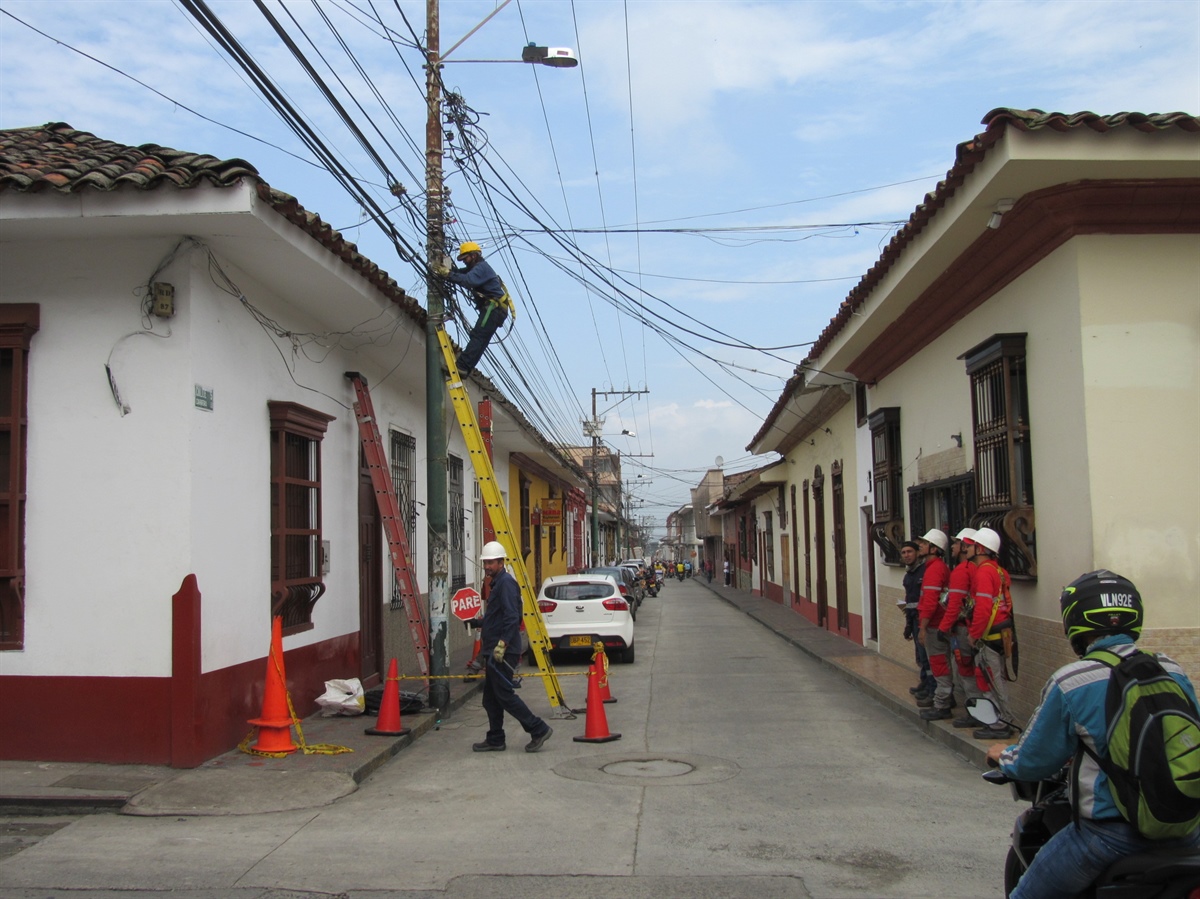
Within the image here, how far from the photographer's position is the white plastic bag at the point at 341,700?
414 inches

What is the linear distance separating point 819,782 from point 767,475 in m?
22.7

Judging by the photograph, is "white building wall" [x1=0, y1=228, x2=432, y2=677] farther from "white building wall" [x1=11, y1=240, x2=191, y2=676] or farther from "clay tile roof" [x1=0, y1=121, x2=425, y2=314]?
"clay tile roof" [x1=0, y1=121, x2=425, y2=314]

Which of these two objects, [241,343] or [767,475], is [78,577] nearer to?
[241,343]

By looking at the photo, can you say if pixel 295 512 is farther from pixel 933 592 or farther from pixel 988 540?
pixel 988 540

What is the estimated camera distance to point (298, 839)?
248 inches

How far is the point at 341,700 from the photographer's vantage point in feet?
34.6

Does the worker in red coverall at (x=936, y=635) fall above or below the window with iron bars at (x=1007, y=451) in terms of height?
below

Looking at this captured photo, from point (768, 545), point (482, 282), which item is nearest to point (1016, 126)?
point (482, 282)

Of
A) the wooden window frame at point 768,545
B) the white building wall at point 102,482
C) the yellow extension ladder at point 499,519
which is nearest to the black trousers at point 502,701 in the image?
the yellow extension ladder at point 499,519

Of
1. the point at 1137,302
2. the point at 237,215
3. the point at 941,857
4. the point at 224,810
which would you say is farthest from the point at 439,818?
the point at 1137,302

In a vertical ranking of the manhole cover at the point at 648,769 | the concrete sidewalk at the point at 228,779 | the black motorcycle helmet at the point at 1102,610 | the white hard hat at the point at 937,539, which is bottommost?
the manhole cover at the point at 648,769

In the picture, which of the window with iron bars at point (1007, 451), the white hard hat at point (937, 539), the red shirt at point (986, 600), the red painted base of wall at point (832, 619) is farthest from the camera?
the red painted base of wall at point (832, 619)

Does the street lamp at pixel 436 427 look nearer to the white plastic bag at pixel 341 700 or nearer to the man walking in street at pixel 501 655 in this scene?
the white plastic bag at pixel 341 700

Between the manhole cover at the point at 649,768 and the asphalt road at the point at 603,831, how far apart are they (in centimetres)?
2
